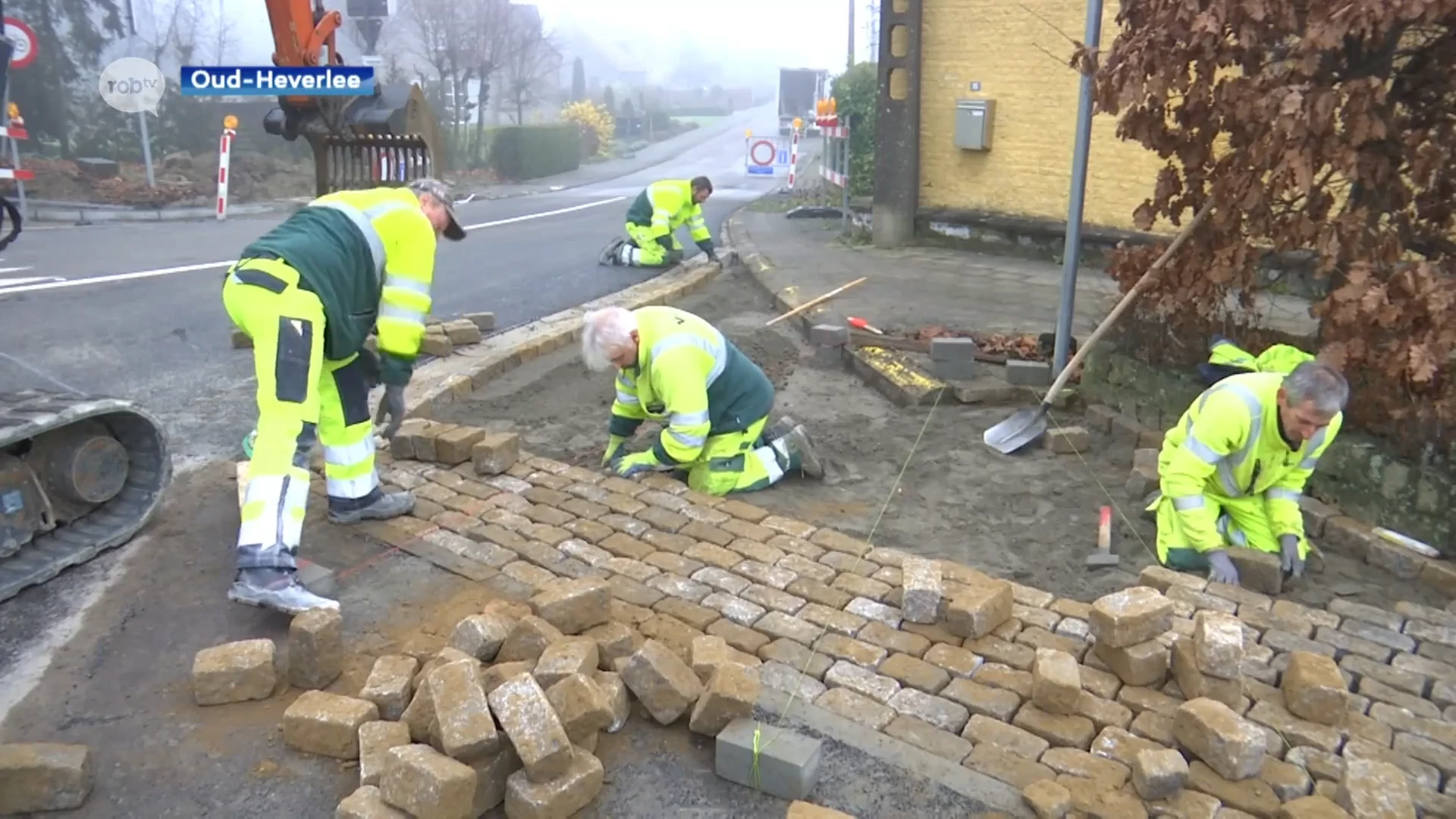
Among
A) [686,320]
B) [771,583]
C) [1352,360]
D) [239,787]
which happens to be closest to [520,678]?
[239,787]

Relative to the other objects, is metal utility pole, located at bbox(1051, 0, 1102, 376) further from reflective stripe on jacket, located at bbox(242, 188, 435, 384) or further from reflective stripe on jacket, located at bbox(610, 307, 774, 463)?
reflective stripe on jacket, located at bbox(242, 188, 435, 384)

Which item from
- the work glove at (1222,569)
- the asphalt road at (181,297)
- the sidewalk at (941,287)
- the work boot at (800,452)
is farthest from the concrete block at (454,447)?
the sidewalk at (941,287)

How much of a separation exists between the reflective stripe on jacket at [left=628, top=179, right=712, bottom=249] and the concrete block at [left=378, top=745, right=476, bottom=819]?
9.72 m

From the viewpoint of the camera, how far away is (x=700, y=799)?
303 cm

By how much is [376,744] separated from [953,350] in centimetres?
512

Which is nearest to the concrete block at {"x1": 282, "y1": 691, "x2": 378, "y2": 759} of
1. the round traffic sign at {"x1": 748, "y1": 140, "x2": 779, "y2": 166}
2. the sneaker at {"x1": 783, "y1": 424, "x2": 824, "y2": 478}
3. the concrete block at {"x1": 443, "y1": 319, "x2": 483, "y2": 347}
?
the sneaker at {"x1": 783, "y1": 424, "x2": 824, "y2": 478}

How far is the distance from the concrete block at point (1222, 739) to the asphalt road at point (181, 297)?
4869 mm

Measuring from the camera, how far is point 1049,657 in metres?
3.41

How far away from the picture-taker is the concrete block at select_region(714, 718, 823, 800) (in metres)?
2.99

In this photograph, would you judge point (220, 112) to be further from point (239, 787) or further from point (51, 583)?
point (239, 787)

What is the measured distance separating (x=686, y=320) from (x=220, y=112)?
22958 millimetres

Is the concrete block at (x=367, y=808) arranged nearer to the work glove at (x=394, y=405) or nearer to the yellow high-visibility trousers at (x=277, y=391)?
the yellow high-visibility trousers at (x=277, y=391)

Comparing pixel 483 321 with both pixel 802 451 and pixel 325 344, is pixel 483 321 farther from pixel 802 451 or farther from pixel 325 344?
pixel 325 344

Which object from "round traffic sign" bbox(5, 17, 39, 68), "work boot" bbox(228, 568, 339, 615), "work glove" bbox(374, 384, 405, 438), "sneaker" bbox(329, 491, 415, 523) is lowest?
"sneaker" bbox(329, 491, 415, 523)
